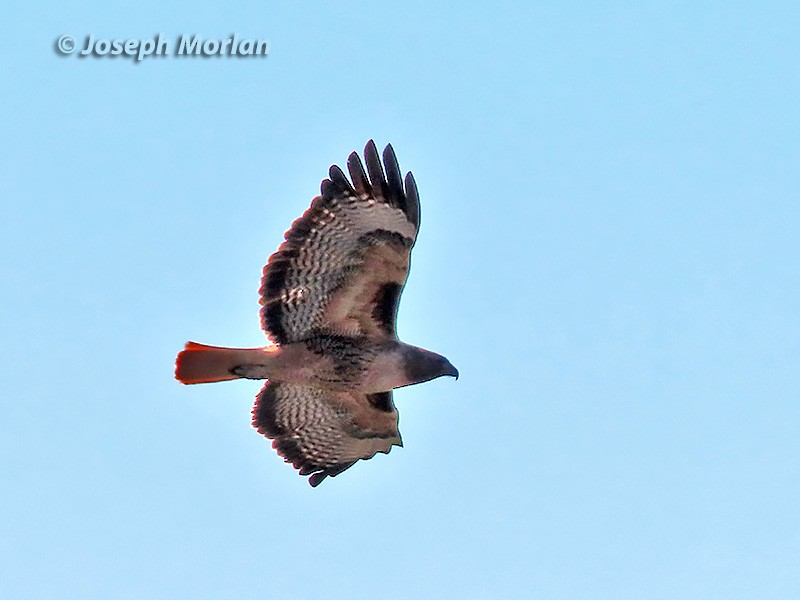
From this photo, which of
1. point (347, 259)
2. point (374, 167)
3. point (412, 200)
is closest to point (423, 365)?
point (347, 259)

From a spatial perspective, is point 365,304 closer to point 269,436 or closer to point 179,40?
point 269,436

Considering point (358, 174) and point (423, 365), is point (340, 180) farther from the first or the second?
point (423, 365)

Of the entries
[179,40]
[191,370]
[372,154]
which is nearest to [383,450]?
[191,370]

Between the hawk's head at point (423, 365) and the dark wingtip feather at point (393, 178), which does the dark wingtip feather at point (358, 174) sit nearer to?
the dark wingtip feather at point (393, 178)

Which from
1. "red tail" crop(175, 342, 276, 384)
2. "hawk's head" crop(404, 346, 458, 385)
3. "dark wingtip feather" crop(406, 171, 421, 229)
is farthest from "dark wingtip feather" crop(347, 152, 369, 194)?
"red tail" crop(175, 342, 276, 384)

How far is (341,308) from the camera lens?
11320mm

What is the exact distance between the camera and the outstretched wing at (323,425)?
12.2m

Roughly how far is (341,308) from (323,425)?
1.57 m

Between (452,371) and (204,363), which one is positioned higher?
(452,371)

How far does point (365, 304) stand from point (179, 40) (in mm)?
3630

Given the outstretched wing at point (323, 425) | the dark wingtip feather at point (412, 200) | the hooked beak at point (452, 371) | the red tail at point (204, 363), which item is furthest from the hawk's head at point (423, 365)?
the red tail at point (204, 363)

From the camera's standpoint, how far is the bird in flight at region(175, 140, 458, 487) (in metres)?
10.7

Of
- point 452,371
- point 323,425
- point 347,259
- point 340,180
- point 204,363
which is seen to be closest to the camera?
point 340,180

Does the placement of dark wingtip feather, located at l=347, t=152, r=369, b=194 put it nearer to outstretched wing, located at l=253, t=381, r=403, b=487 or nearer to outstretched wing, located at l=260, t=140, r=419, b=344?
outstretched wing, located at l=260, t=140, r=419, b=344
